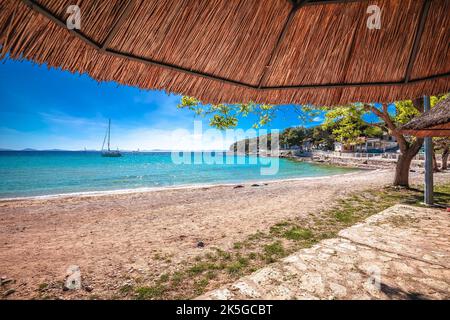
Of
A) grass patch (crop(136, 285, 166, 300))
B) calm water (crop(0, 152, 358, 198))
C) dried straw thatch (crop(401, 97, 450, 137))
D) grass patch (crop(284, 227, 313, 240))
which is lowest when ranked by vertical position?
calm water (crop(0, 152, 358, 198))

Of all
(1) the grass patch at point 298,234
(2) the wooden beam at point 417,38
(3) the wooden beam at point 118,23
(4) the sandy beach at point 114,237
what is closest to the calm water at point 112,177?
(4) the sandy beach at point 114,237

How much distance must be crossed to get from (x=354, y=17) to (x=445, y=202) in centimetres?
961

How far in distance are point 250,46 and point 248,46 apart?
2 cm

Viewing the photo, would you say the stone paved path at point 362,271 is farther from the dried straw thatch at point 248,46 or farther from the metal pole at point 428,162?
the metal pole at point 428,162

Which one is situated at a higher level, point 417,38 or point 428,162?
point 417,38

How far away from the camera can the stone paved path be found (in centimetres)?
306

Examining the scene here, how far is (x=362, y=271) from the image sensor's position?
140 inches

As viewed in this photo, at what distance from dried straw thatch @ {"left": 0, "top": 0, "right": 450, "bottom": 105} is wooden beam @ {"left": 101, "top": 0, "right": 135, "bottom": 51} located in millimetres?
10

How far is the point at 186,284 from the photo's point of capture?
3.56 meters

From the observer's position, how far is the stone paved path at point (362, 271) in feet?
10.1

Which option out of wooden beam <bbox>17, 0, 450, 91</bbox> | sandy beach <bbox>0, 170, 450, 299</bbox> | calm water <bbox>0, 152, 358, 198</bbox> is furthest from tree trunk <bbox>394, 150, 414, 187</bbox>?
calm water <bbox>0, 152, 358, 198</bbox>

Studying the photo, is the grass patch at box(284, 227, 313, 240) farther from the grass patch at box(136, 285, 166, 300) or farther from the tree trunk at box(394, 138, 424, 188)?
the tree trunk at box(394, 138, 424, 188)

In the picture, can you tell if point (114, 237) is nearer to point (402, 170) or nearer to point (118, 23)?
point (118, 23)

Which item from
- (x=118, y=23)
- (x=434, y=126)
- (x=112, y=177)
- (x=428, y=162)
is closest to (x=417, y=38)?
(x=434, y=126)
